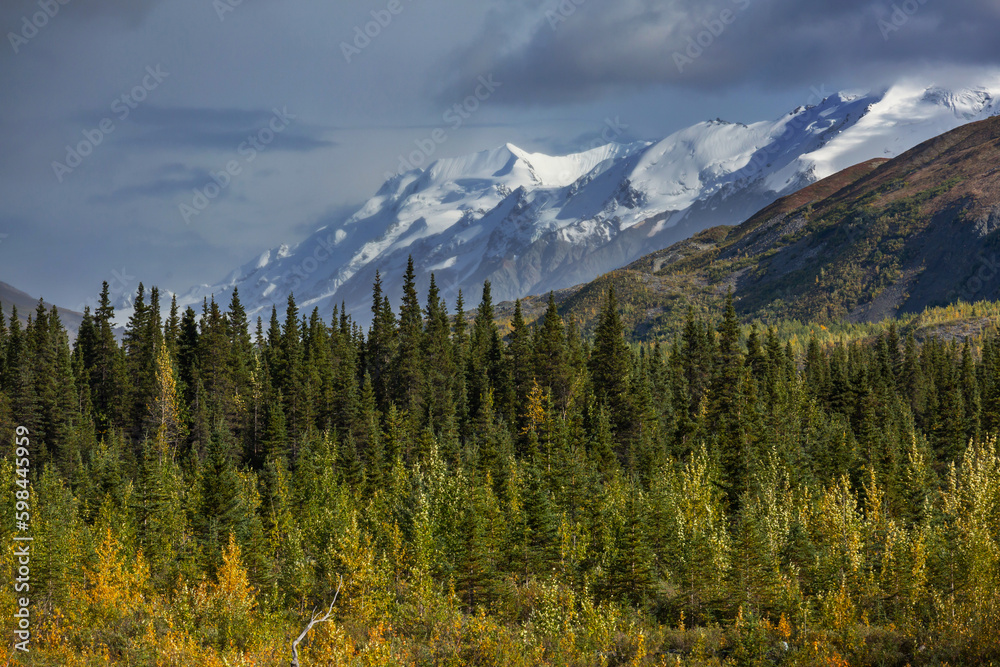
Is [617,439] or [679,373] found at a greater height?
[679,373]

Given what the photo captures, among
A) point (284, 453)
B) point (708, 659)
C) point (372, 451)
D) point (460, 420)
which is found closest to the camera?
point (708, 659)

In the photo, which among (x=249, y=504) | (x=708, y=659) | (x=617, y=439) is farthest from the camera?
(x=617, y=439)

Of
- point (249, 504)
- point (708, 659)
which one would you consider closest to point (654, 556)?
point (708, 659)

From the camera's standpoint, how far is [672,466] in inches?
2486

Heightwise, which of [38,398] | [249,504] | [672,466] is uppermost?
[38,398]

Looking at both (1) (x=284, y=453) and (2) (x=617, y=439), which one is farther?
(1) (x=284, y=453)

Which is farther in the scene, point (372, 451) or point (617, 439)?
point (617, 439)

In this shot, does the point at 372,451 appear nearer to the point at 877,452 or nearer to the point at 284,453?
the point at 284,453

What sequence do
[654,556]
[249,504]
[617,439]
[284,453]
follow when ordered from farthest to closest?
[284,453] → [617,439] → [249,504] → [654,556]

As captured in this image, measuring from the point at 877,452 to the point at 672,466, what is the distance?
17.7 m

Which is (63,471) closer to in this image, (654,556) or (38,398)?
(38,398)

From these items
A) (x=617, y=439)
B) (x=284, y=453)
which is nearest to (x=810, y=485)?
(x=617, y=439)

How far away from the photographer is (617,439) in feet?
262

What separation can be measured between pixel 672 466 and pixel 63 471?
74251mm
